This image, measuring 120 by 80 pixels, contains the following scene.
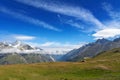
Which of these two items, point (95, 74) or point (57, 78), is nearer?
point (57, 78)

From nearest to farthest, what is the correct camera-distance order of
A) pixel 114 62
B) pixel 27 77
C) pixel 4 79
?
1. pixel 4 79
2. pixel 27 77
3. pixel 114 62

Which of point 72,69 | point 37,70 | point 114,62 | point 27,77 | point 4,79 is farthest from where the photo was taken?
point 114,62

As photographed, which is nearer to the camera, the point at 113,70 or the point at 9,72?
the point at 9,72

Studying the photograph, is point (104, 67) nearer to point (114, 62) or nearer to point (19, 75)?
point (114, 62)

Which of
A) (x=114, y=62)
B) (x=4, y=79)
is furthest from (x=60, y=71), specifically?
(x=114, y=62)

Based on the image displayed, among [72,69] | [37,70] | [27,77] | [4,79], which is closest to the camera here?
[4,79]

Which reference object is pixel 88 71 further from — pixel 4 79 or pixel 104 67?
pixel 4 79

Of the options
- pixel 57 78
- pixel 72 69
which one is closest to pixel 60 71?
pixel 72 69

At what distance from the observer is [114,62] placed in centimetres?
8662

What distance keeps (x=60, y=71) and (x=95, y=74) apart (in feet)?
33.1

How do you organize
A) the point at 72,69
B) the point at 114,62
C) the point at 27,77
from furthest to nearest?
the point at 114,62 → the point at 72,69 → the point at 27,77

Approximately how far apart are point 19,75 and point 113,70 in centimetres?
3011

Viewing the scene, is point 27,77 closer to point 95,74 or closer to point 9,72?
point 9,72

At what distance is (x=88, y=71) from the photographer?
2803 inches
